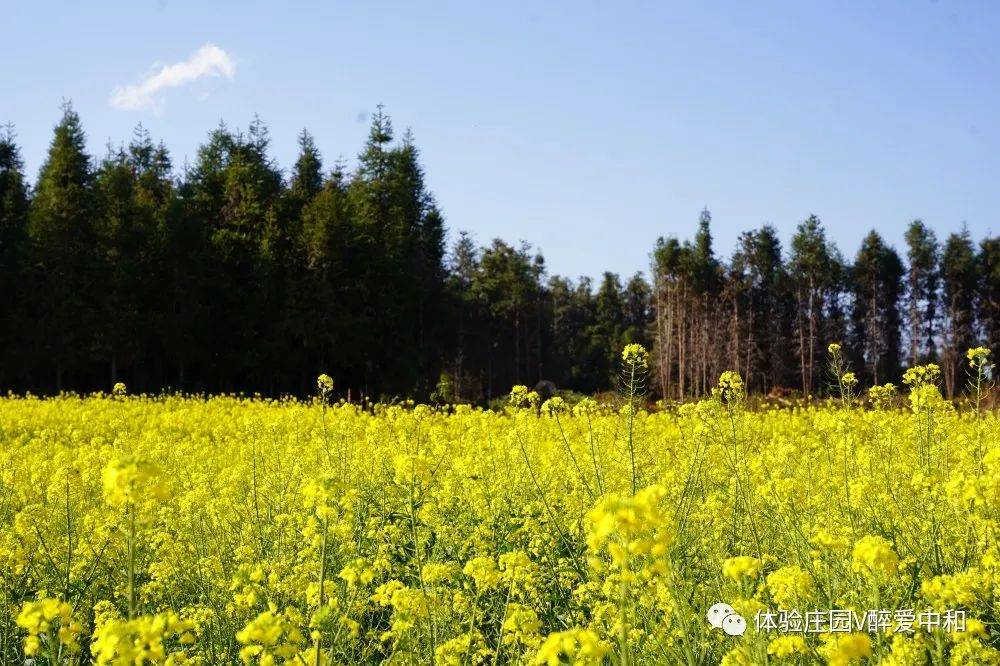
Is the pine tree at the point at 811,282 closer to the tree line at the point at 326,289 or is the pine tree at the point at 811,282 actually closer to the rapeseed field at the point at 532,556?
the tree line at the point at 326,289

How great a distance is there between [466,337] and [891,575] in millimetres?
33537

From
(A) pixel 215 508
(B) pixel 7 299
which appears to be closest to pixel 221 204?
(B) pixel 7 299

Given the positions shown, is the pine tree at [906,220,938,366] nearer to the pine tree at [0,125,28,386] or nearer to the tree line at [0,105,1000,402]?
the tree line at [0,105,1000,402]

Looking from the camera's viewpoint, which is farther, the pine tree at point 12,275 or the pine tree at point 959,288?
the pine tree at point 959,288

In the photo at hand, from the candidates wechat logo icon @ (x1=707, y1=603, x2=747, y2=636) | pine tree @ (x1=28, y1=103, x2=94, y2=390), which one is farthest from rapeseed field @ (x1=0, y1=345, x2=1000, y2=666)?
pine tree @ (x1=28, y1=103, x2=94, y2=390)

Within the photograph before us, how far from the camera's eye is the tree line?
2230 centimetres

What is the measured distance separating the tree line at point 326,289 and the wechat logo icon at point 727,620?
19750 millimetres

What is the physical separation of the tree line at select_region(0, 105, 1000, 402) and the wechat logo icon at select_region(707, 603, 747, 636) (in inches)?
778

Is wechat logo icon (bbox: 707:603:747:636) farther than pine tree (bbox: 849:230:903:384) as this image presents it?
No

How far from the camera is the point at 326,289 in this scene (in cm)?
2453

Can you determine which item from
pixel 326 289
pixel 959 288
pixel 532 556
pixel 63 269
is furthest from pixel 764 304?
pixel 532 556

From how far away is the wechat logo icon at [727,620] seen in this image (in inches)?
104

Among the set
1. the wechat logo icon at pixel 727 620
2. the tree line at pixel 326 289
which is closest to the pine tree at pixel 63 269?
the tree line at pixel 326 289

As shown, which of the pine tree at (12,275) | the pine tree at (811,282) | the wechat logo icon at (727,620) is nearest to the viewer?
the wechat logo icon at (727,620)
